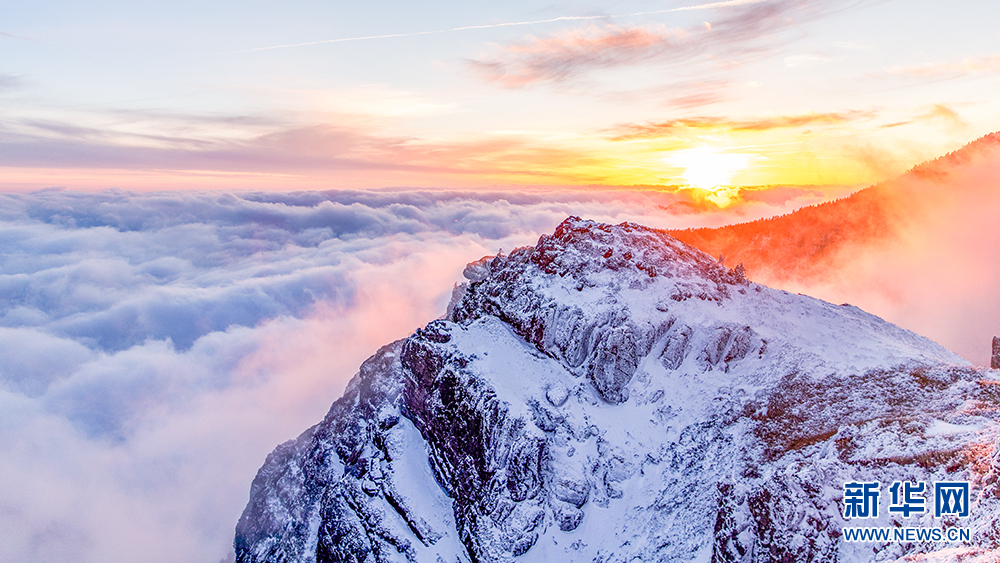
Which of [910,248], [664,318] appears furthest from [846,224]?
[664,318]

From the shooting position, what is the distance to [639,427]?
2141 inches

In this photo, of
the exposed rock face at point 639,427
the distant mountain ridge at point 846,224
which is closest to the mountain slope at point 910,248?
the distant mountain ridge at point 846,224

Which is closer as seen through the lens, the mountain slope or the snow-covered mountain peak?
the snow-covered mountain peak

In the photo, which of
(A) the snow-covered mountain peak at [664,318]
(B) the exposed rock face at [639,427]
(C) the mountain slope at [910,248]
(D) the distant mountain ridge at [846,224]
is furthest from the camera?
(D) the distant mountain ridge at [846,224]

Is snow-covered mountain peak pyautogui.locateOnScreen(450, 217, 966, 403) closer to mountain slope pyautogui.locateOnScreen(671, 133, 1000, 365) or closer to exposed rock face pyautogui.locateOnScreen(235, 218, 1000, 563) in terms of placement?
exposed rock face pyautogui.locateOnScreen(235, 218, 1000, 563)

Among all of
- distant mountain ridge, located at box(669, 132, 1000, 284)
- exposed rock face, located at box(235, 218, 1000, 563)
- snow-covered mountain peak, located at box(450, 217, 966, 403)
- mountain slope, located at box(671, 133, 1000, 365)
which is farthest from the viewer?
distant mountain ridge, located at box(669, 132, 1000, 284)

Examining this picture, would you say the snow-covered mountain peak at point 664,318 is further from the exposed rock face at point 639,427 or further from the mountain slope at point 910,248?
the mountain slope at point 910,248

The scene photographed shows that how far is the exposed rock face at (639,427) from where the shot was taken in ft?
115

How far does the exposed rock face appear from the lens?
115 ft

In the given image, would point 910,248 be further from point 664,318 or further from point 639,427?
point 639,427

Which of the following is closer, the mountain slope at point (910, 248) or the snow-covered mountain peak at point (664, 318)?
the snow-covered mountain peak at point (664, 318)

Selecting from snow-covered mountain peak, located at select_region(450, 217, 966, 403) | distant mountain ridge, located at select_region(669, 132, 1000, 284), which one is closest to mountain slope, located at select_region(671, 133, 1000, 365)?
distant mountain ridge, located at select_region(669, 132, 1000, 284)

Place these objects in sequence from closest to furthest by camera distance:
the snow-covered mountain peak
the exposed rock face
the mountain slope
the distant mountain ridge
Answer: the exposed rock face, the snow-covered mountain peak, the mountain slope, the distant mountain ridge

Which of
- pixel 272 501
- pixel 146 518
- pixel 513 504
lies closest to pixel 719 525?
pixel 513 504
